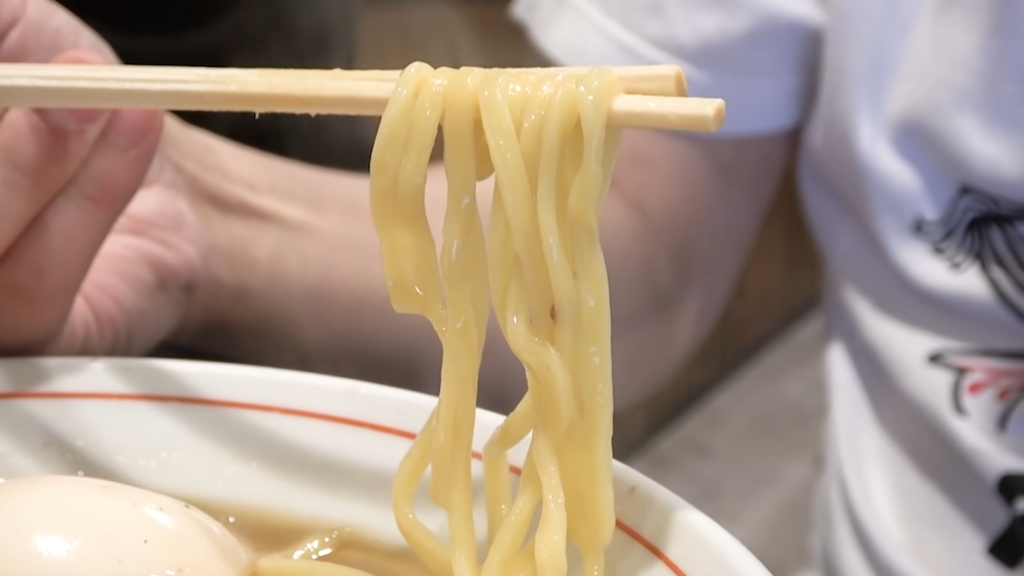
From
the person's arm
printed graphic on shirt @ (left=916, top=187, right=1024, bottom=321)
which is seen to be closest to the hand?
the person's arm

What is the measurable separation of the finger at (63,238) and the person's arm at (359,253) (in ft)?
0.79

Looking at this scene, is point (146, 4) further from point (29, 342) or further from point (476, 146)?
point (476, 146)

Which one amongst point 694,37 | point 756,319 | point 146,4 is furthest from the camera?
point 756,319

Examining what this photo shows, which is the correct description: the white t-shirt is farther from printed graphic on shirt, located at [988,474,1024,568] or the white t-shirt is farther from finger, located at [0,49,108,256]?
finger, located at [0,49,108,256]

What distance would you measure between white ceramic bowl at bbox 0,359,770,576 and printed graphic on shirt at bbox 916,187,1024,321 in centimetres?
53

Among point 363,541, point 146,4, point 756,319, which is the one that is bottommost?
point 756,319

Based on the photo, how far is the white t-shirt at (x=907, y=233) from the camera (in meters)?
0.85

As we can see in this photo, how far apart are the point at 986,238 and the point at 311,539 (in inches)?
27.3

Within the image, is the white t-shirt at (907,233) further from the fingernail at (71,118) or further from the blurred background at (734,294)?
the fingernail at (71,118)

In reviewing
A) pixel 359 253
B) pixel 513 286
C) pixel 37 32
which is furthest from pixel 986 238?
pixel 37 32

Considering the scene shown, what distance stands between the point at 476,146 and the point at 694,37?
56 cm

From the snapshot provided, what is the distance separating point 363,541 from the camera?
2.18 ft

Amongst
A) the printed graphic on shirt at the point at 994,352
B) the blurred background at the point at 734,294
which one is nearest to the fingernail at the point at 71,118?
the blurred background at the point at 734,294

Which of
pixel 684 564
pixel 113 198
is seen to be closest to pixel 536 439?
pixel 684 564
